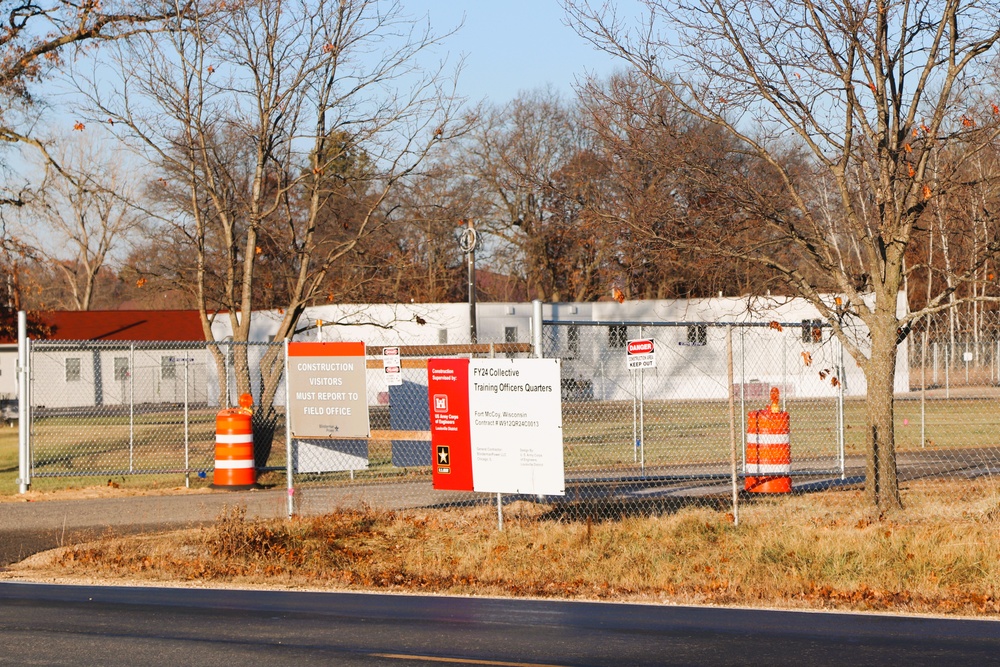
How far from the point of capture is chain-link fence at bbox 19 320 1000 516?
1540 cm

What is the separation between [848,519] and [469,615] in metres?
5.57

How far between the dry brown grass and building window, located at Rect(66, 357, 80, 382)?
38.9 meters

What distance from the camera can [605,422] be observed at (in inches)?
1143

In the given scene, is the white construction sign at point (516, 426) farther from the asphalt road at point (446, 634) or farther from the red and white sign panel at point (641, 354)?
the asphalt road at point (446, 634)

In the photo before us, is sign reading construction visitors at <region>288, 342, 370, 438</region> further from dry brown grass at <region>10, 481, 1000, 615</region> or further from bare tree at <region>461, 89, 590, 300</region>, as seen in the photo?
bare tree at <region>461, 89, 590, 300</region>

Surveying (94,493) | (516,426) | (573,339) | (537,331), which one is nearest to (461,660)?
(516,426)

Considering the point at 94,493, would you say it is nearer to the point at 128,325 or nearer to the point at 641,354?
the point at 641,354

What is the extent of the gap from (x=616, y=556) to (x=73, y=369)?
140ft

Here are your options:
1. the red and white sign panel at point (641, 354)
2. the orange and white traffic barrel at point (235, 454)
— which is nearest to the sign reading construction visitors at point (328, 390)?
the orange and white traffic barrel at point (235, 454)

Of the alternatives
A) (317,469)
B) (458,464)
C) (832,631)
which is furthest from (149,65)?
(832,631)

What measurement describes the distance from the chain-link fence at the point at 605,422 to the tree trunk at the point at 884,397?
0.76m

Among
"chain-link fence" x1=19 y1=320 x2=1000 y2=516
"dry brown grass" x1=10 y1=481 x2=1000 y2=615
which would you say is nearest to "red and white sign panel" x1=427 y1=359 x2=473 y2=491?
"dry brown grass" x1=10 y1=481 x2=1000 y2=615

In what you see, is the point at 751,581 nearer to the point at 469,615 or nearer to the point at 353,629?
the point at 469,615

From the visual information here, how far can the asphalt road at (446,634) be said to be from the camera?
283 inches
